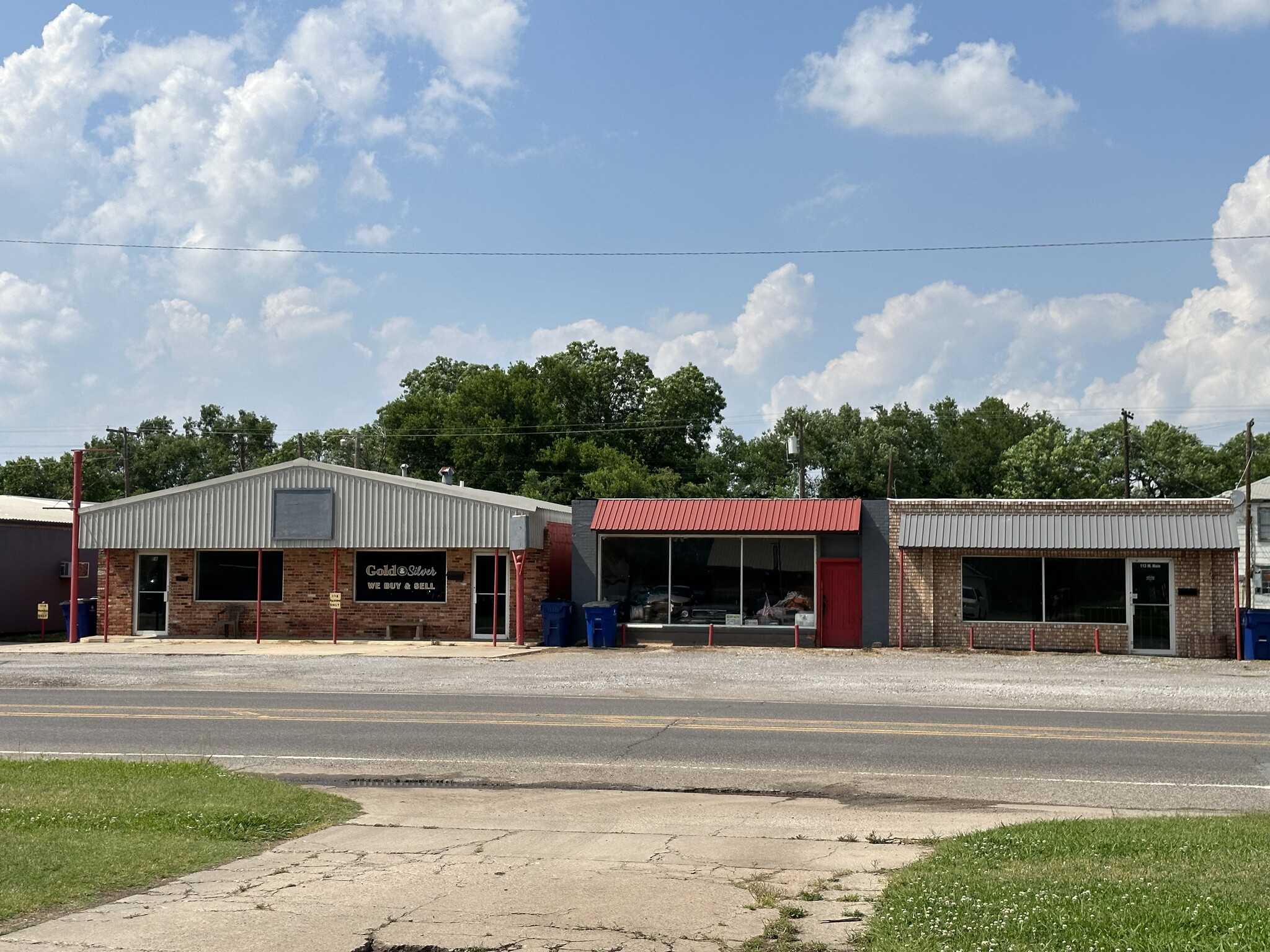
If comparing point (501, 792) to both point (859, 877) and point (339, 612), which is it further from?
point (339, 612)

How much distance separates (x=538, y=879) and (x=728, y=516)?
76.1 feet

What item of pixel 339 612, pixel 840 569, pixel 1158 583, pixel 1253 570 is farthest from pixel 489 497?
pixel 1253 570

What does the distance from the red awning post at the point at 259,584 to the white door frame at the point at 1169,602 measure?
20.3 meters

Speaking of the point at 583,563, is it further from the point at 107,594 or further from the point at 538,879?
the point at 538,879

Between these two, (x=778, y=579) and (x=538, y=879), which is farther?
(x=778, y=579)

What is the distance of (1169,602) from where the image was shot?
94.1ft

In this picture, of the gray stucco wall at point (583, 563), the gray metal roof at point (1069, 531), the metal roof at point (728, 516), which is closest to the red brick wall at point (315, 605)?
the gray stucco wall at point (583, 563)

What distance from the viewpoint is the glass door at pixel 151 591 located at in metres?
33.2

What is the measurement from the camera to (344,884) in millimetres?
7348

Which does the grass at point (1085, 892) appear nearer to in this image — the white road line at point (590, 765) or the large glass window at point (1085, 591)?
the white road line at point (590, 765)

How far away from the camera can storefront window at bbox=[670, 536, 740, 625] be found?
30781 mm

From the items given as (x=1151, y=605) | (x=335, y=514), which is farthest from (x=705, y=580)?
(x=1151, y=605)

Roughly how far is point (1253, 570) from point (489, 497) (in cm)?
3922

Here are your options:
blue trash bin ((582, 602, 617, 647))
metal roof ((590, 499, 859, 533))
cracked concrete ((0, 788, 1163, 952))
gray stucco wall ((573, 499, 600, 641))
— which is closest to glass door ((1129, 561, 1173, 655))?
metal roof ((590, 499, 859, 533))
